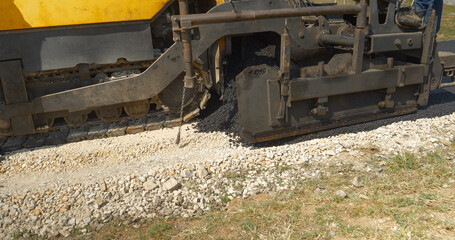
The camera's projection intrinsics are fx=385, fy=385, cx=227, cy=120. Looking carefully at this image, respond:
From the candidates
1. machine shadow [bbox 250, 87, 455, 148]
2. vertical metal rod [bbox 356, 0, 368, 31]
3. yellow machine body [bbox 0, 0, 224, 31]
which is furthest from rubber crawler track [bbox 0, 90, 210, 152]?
vertical metal rod [bbox 356, 0, 368, 31]

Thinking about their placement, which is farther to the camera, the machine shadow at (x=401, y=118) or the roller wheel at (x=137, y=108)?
the roller wheel at (x=137, y=108)

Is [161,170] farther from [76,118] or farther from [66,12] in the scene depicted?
[66,12]

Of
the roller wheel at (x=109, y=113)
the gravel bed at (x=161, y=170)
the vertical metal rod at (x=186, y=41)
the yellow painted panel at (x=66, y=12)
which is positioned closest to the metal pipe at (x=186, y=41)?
the vertical metal rod at (x=186, y=41)

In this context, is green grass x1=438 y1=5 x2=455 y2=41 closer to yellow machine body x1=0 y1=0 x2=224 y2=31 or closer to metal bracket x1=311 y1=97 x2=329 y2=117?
metal bracket x1=311 y1=97 x2=329 y2=117

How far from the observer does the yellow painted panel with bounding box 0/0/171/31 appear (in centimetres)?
526

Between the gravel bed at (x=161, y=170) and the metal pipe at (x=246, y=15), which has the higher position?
the metal pipe at (x=246, y=15)

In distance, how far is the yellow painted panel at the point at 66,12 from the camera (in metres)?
5.26

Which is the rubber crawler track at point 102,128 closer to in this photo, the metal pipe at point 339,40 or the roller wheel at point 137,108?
the roller wheel at point 137,108

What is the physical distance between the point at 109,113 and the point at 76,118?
51 cm

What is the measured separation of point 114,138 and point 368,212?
3.96 m

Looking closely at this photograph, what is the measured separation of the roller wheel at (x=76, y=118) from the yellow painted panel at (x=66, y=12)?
142cm

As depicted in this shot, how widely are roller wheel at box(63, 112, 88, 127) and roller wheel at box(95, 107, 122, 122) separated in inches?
8.4

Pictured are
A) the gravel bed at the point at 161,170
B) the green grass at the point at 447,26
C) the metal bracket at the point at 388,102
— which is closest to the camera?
the gravel bed at the point at 161,170

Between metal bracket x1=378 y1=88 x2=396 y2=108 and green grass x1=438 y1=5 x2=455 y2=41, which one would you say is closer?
metal bracket x1=378 y1=88 x2=396 y2=108
